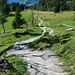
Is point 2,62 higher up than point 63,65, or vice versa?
point 2,62

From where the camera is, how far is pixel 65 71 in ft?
47.8

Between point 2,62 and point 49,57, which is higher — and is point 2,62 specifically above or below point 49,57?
above

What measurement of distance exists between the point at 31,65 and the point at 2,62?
11.4 ft

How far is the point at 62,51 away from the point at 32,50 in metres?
5.06

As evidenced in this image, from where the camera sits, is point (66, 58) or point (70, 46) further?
point (70, 46)

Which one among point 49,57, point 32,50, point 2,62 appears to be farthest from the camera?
point 32,50

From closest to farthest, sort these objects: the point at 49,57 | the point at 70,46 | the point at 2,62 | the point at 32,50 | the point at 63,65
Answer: the point at 2,62 → the point at 63,65 → the point at 49,57 → the point at 70,46 → the point at 32,50

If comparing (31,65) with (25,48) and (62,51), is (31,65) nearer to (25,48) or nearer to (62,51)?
(62,51)

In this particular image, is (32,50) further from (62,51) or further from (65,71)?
(65,71)

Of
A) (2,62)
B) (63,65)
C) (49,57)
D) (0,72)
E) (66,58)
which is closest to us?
(0,72)

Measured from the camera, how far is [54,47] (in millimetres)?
23000

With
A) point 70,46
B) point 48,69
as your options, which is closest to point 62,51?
point 70,46

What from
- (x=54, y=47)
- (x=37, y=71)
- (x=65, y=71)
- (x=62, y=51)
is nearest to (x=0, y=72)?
(x=37, y=71)

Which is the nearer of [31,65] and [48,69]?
[48,69]
